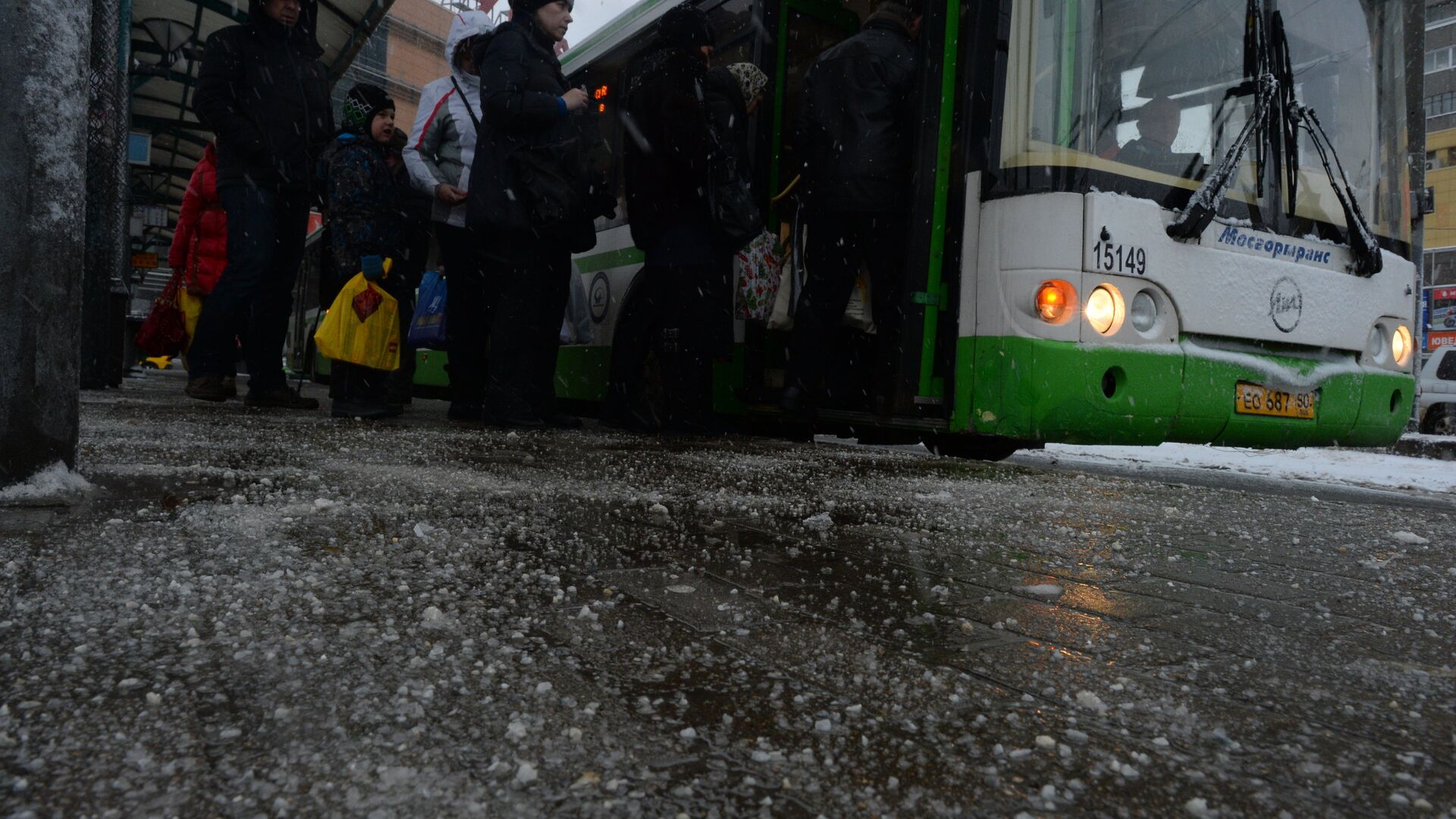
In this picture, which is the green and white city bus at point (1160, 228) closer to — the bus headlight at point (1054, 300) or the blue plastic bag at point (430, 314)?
the bus headlight at point (1054, 300)

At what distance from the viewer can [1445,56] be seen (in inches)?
1874

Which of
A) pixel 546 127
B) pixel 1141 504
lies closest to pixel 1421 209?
pixel 1141 504

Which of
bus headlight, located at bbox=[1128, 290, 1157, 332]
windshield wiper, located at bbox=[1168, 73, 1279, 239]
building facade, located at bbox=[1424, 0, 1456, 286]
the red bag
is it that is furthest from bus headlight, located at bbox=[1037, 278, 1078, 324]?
building facade, located at bbox=[1424, 0, 1456, 286]

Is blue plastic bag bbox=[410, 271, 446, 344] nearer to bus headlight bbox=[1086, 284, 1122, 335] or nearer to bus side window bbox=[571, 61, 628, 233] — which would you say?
bus side window bbox=[571, 61, 628, 233]

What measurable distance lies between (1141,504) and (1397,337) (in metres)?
3.19

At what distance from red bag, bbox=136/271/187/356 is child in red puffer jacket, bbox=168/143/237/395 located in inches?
14.8

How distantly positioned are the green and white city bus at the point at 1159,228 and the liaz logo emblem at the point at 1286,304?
0.4 inches

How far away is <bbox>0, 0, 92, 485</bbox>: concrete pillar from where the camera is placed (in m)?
2.33

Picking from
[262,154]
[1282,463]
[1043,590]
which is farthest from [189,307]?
[1282,463]

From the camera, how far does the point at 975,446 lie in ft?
19.0

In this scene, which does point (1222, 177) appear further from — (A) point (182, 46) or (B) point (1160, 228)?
(A) point (182, 46)

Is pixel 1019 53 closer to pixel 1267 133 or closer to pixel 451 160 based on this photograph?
pixel 1267 133

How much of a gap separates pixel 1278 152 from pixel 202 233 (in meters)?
6.75

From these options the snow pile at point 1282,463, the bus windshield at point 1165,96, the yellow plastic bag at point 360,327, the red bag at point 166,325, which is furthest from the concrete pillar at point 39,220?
the red bag at point 166,325
